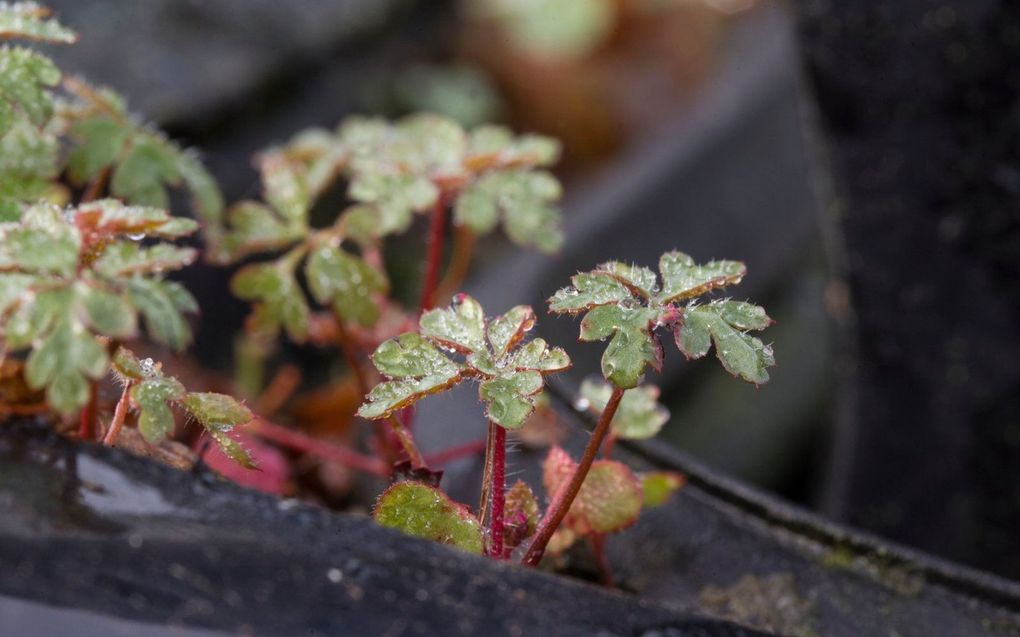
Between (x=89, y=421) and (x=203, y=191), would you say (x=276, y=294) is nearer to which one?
(x=203, y=191)

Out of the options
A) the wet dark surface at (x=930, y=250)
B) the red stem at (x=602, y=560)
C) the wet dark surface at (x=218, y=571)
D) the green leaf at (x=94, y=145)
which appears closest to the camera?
the wet dark surface at (x=218, y=571)

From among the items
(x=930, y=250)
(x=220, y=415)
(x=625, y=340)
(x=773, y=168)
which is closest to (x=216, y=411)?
(x=220, y=415)

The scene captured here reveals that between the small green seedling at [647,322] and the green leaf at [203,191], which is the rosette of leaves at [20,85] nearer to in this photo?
the green leaf at [203,191]

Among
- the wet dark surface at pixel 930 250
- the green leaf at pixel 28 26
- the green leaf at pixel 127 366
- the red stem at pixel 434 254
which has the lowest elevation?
the green leaf at pixel 127 366

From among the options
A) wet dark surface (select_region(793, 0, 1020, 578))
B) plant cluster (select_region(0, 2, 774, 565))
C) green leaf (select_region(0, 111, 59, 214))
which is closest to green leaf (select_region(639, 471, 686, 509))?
plant cluster (select_region(0, 2, 774, 565))

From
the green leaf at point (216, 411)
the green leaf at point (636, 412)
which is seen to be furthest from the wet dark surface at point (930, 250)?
the green leaf at point (216, 411)

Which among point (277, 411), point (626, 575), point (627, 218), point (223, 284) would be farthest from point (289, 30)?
point (626, 575)
